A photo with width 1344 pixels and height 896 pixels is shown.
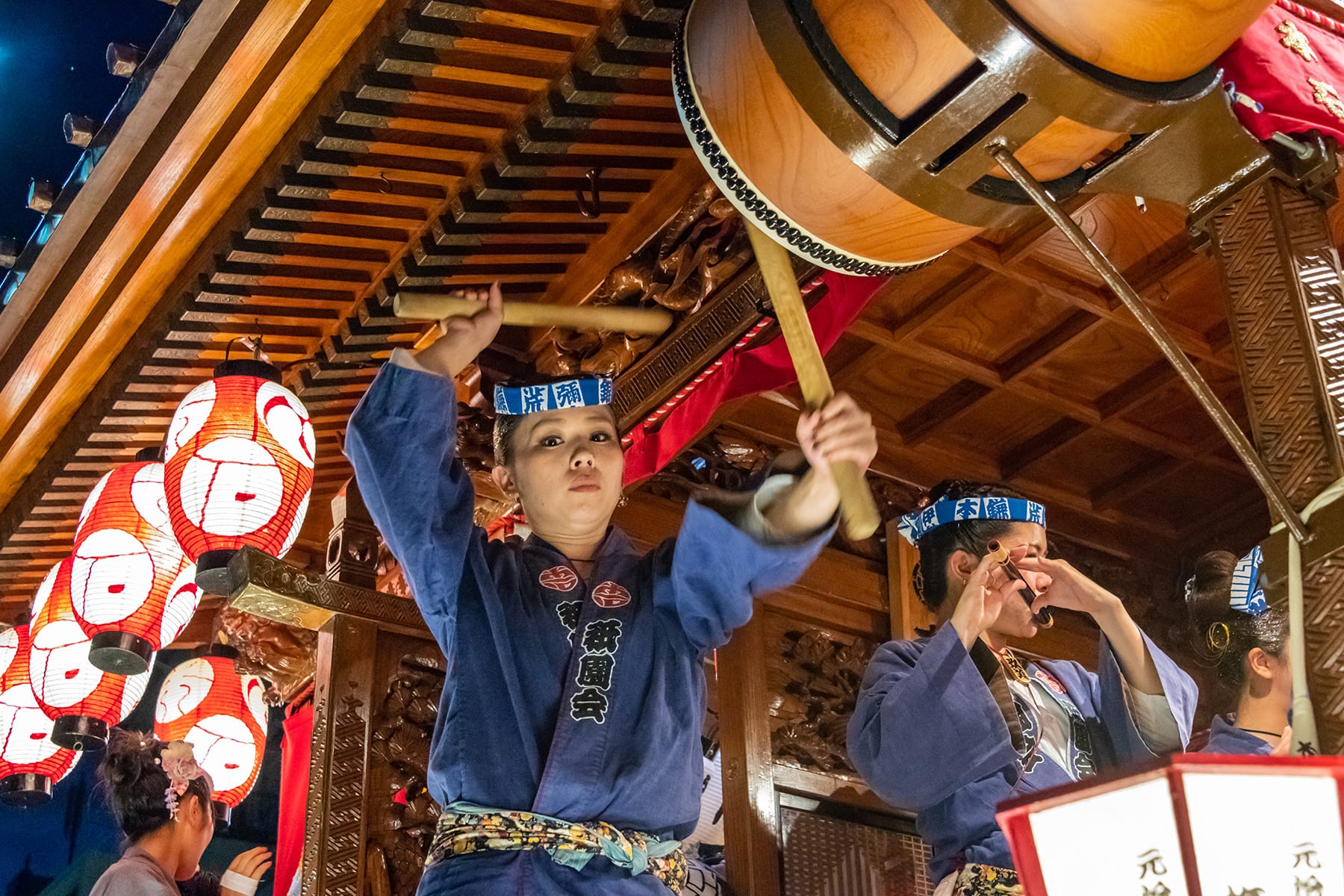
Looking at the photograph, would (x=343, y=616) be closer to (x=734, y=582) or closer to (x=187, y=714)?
(x=734, y=582)

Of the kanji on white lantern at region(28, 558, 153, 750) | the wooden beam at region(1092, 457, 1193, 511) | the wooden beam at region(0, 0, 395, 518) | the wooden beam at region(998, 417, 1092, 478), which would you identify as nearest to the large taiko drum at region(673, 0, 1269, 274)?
the wooden beam at region(0, 0, 395, 518)

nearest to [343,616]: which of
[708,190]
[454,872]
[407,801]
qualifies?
[407,801]

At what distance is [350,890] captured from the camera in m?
4.52

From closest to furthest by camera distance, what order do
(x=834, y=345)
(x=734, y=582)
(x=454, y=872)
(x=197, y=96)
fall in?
(x=454, y=872) → (x=734, y=582) → (x=197, y=96) → (x=834, y=345)

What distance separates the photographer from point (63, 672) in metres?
6.15

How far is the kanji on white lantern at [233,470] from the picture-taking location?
15.4 feet

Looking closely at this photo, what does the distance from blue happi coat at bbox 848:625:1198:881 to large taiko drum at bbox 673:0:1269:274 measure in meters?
1.53

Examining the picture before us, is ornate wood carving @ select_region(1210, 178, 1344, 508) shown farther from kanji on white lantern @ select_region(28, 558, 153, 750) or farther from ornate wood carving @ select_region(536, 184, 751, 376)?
kanji on white lantern @ select_region(28, 558, 153, 750)

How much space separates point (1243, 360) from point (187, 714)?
21.0ft

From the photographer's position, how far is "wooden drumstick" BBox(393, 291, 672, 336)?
280cm

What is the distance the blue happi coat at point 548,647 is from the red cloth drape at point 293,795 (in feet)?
8.40

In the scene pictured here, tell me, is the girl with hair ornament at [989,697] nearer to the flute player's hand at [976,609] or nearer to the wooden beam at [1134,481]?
the flute player's hand at [976,609]

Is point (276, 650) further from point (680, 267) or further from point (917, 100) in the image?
point (917, 100)

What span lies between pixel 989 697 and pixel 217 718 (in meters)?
5.19
